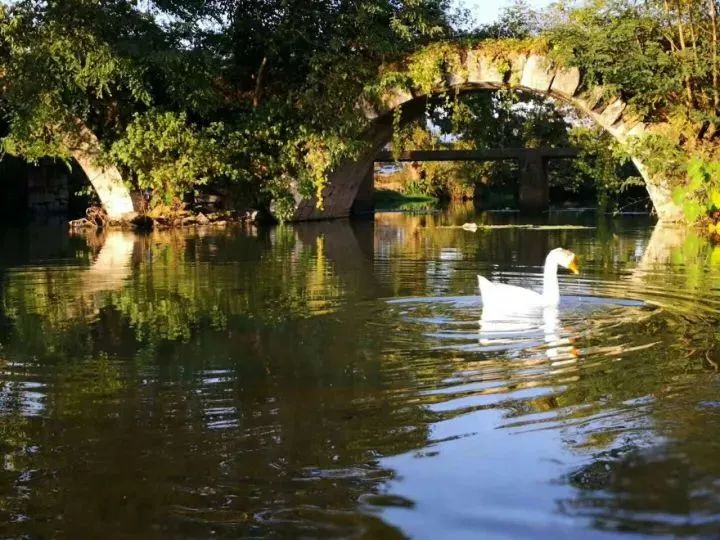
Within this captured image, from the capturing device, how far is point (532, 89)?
2245cm

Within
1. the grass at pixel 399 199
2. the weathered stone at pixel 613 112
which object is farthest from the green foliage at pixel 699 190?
the grass at pixel 399 199

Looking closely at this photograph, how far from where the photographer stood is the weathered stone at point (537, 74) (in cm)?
2189

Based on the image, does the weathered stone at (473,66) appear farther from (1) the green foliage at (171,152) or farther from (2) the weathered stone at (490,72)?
(1) the green foliage at (171,152)

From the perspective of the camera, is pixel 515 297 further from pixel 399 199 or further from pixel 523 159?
pixel 399 199

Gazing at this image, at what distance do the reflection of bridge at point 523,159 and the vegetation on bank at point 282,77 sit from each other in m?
10.1

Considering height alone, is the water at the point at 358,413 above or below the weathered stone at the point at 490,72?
below

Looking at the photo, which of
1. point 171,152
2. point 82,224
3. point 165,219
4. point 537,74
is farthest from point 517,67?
point 82,224

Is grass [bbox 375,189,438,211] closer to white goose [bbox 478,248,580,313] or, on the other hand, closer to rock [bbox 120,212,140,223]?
rock [bbox 120,212,140,223]

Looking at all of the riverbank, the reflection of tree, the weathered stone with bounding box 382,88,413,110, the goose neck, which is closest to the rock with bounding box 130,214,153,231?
the riverbank

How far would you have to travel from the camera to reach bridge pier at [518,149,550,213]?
128 ft

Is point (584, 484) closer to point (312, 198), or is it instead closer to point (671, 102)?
point (671, 102)

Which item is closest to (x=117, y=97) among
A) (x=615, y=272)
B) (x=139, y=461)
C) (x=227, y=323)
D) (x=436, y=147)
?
(x=615, y=272)

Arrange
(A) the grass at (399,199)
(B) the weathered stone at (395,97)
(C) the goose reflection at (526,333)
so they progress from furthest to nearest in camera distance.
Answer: (A) the grass at (399,199)
(B) the weathered stone at (395,97)
(C) the goose reflection at (526,333)

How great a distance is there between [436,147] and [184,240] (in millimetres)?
31393
